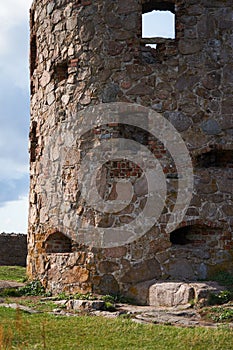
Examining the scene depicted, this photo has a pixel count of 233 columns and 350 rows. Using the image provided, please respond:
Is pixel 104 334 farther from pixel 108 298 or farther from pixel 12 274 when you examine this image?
pixel 12 274

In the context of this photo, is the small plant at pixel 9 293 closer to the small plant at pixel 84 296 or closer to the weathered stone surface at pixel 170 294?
the small plant at pixel 84 296

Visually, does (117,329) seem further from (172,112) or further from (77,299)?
(172,112)

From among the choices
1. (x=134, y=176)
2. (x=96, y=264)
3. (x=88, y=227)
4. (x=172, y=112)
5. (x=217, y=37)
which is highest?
(x=217, y=37)

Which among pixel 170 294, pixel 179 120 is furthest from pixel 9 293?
pixel 179 120

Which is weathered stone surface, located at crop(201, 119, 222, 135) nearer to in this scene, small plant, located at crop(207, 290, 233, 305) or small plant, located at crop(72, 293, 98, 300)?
small plant, located at crop(207, 290, 233, 305)

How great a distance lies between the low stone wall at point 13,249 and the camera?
1480cm

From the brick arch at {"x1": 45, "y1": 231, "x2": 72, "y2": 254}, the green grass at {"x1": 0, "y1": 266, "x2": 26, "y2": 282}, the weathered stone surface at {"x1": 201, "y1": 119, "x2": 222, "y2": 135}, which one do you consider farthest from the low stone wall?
the weathered stone surface at {"x1": 201, "y1": 119, "x2": 222, "y2": 135}

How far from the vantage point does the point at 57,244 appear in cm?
1056

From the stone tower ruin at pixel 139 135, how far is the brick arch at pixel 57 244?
0.02m

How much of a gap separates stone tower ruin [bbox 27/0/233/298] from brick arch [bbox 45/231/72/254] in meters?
0.02

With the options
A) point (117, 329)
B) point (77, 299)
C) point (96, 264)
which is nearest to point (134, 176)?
point (96, 264)

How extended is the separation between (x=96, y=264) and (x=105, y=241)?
0.40 meters

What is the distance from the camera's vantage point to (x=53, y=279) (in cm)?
1005

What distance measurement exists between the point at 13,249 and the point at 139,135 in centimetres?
634
